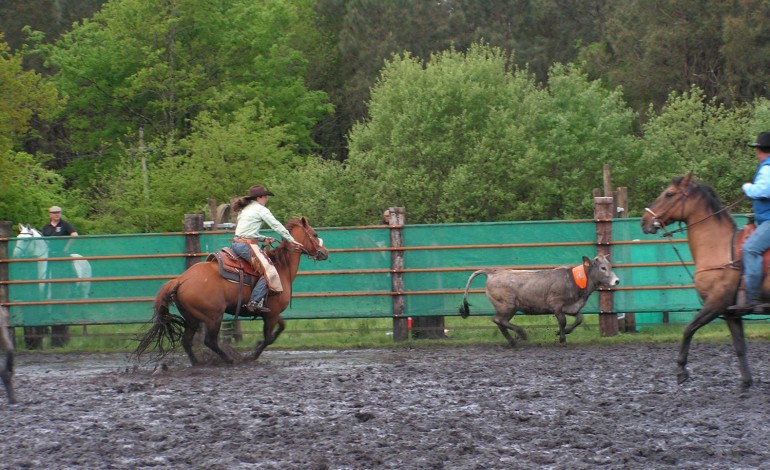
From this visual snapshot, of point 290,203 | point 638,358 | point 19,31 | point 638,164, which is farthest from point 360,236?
point 19,31

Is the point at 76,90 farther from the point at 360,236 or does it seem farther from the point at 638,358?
the point at 638,358

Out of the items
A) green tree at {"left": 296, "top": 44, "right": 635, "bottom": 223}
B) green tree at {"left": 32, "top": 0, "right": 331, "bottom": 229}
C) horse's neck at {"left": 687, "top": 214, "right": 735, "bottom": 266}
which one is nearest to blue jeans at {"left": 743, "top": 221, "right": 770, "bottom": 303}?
horse's neck at {"left": 687, "top": 214, "right": 735, "bottom": 266}

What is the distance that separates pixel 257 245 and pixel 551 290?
4352mm

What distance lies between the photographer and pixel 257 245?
13.9 m

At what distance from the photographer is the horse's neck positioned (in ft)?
35.9

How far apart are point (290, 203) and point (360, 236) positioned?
13.7m

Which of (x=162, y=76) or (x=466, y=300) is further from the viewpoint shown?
(x=162, y=76)

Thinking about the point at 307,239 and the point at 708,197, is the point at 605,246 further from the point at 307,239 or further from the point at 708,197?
the point at 708,197

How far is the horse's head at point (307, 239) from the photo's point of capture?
1437 cm

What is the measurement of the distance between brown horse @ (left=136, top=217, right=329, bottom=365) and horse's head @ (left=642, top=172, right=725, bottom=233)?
4.72 meters

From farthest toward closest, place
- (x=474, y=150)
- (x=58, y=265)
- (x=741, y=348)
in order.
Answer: (x=474, y=150), (x=58, y=265), (x=741, y=348)

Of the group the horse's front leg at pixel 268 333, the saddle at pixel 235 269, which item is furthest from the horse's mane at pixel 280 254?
the horse's front leg at pixel 268 333

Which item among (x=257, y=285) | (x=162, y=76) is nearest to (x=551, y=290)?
Result: (x=257, y=285)

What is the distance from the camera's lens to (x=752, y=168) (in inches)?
1281
